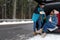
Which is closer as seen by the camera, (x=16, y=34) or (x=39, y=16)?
(x=39, y=16)

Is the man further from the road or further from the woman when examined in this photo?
the road

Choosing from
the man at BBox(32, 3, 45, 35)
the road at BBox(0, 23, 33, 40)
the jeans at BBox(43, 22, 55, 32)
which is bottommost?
the road at BBox(0, 23, 33, 40)

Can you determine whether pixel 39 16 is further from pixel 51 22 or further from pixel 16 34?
pixel 16 34

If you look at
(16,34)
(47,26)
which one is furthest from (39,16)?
(16,34)

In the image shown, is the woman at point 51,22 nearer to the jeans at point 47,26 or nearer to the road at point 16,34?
the jeans at point 47,26

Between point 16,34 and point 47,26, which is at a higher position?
point 47,26

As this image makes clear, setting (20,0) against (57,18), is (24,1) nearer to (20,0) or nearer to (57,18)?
(20,0)

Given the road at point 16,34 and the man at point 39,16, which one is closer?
the man at point 39,16

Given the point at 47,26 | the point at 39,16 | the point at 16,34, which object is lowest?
the point at 16,34

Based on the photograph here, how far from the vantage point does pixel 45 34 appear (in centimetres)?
288

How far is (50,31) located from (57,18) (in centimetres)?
20

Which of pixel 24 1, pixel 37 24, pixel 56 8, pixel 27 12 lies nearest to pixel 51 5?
pixel 56 8

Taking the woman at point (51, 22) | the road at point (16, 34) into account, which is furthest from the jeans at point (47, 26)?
the road at point (16, 34)

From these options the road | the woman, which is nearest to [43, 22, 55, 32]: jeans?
the woman
